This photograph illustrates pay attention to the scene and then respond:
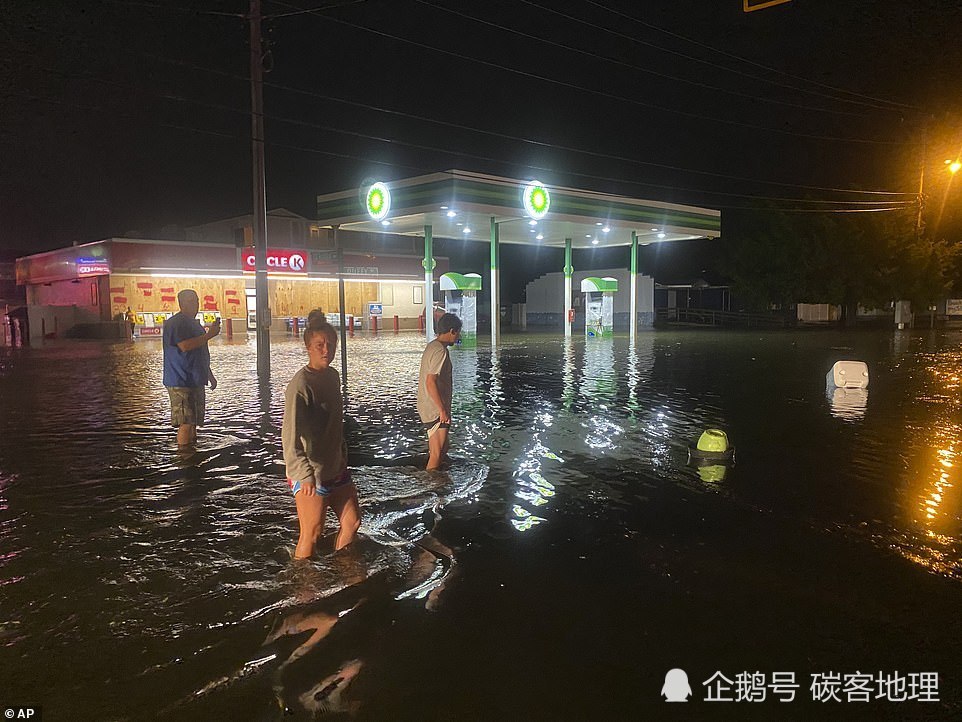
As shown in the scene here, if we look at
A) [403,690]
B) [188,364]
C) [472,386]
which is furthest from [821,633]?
[472,386]

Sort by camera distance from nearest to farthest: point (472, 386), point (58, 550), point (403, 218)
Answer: point (58, 550), point (472, 386), point (403, 218)

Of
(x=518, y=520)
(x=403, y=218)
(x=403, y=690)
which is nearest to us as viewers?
(x=403, y=690)

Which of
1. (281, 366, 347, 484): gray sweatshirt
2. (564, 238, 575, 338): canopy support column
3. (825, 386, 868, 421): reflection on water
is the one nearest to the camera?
(281, 366, 347, 484): gray sweatshirt

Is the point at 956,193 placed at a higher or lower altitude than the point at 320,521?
higher

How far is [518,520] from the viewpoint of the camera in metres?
5.52

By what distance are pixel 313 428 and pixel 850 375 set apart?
41.2 ft

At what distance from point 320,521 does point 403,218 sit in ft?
71.8

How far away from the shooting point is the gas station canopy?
22750 mm

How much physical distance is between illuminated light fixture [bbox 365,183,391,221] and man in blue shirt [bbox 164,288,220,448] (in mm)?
16643

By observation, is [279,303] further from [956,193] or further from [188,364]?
[956,193]

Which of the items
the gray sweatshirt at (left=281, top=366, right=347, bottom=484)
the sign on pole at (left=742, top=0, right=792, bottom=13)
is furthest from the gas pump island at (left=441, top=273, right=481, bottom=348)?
the gray sweatshirt at (left=281, top=366, right=347, bottom=484)

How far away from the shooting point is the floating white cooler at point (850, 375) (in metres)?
13.4

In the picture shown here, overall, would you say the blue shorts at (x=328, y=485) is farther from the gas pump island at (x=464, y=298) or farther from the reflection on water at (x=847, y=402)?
the gas pump island at (x=464, y=298)

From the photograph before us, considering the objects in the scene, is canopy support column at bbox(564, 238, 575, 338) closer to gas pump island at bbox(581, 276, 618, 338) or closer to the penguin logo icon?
gas pump island at bbox(581, 276, 618, 338)
